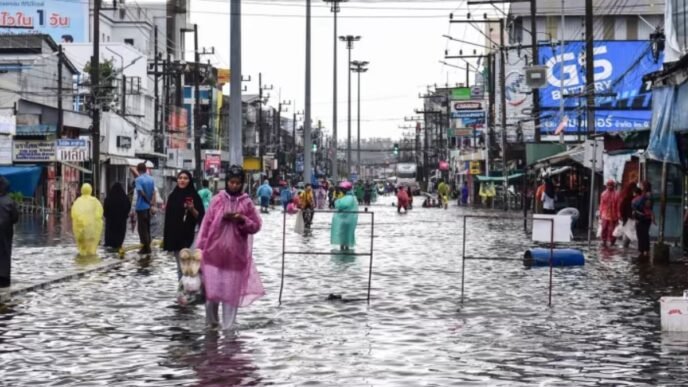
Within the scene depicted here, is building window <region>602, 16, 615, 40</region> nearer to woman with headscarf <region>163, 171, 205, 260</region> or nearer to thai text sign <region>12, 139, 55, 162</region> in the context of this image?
thai text sign <region>12, 139, 55, 162</region>

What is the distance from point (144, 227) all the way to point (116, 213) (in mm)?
1044

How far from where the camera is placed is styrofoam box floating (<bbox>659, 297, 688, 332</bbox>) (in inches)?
452

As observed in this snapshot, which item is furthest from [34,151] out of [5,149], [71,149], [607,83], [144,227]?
[607,83]

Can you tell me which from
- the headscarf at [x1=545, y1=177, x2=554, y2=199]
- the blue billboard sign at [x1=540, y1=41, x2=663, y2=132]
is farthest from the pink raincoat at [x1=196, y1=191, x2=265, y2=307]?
the blue billboard sign at [x1=540, y1=41, x2=663, y2=132]

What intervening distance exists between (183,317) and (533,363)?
4793 millimetres

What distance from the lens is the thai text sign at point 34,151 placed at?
50.4 meters

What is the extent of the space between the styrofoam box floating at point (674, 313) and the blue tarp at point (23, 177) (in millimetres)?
41170

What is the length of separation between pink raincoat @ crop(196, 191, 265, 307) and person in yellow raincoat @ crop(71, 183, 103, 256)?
10769 millimetres

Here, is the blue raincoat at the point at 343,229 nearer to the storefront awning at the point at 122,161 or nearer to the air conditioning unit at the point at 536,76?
the air conditioning unit at the point at 536,76

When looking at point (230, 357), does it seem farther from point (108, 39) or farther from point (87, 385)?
point (108, 39)

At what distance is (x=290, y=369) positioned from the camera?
929cm

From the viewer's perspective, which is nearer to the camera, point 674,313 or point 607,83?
point 674,313

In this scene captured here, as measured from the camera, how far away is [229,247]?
460 inches

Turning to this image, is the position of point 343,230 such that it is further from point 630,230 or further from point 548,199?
point 548,199
